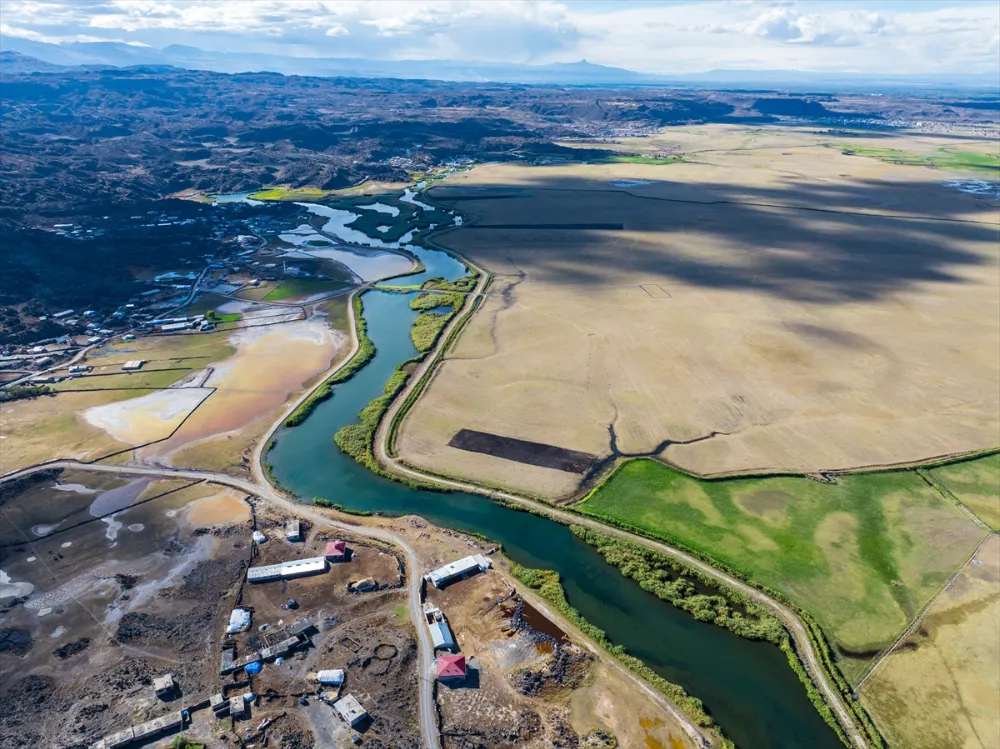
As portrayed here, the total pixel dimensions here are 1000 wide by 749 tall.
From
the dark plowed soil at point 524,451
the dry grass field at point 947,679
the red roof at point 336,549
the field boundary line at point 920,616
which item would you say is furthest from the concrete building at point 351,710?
the dry grass field at point 947,679

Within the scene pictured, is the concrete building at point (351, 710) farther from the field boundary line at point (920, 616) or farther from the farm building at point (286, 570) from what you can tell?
the field boundary line at point (920, 616)

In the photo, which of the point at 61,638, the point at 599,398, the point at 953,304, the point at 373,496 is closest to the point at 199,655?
→ the point at 61,638

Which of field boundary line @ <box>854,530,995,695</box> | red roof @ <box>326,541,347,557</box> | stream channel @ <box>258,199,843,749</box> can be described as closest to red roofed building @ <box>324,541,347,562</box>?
red roof @ <box>326,541,347,557</box>

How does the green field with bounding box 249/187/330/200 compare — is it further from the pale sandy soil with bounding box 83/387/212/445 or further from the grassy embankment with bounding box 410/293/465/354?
the pale sandy soil with bounding box 83/387/212/445

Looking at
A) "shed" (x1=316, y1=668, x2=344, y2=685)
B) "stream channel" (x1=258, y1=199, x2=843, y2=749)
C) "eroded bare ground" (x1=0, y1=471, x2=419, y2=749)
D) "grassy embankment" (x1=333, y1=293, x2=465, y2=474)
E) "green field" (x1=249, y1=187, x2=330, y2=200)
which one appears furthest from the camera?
"green field" (x1=249, y1=187, x2=330, y2=200)

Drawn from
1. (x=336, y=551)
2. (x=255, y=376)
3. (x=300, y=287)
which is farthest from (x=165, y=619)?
(x=300, y=287)
